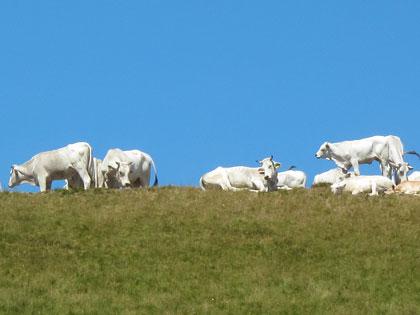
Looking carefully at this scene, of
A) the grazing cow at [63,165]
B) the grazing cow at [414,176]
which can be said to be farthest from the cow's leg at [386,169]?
the grazing cow at [63,165]

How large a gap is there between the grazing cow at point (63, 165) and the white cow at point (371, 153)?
39.1 ft

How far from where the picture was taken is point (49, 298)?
98.5 feet

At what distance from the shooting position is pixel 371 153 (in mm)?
Answer: 52500

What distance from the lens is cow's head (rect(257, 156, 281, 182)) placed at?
44.8m

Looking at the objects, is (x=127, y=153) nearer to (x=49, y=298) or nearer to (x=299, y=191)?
(x=299, y=191)

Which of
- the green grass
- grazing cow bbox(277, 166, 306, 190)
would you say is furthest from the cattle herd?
grazing cow bbox(277, 166, 306, 190)

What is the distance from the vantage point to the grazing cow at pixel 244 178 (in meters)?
45.1

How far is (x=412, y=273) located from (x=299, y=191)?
1053 centimetres

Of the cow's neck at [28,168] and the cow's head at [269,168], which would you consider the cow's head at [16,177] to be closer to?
the cow's neck at [28,168]

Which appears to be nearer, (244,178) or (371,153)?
(244,178)

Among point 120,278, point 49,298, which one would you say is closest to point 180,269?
point 120,278

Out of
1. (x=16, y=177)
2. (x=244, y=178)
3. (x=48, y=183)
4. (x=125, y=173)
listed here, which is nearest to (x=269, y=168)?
(x=244, y=178)

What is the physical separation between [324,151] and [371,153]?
2547 mm

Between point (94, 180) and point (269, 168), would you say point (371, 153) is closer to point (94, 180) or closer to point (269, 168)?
point (269, 168)
